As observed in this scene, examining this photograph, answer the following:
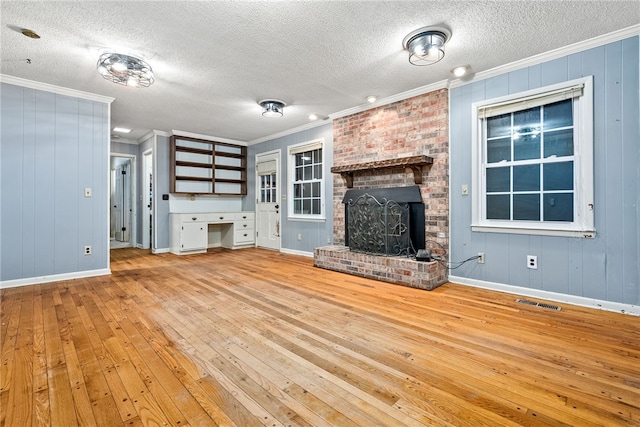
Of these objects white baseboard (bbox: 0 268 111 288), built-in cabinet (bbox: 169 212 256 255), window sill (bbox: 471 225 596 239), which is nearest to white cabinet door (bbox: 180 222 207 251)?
built-in cabinet (bbox: 169 212 256 255)

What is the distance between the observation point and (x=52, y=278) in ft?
11.9

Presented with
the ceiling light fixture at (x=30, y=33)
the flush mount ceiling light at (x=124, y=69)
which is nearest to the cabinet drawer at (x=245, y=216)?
the flush mount ceiling light at (x=124, y=69)

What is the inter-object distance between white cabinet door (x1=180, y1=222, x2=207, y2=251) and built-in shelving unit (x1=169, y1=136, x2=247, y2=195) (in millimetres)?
840

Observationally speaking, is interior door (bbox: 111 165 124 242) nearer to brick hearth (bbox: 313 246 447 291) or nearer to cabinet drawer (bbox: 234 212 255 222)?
cabinet drawer (bbox: 234 212 255 222)

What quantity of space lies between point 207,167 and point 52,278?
140 inches

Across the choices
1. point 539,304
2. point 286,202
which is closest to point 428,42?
point 539,304

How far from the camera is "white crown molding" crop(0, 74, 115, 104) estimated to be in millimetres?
3377

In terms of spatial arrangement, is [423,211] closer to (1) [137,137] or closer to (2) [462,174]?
(2) [462,174]

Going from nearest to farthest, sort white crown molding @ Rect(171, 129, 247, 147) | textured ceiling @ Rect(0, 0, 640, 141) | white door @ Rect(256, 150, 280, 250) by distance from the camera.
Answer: textured ceiling @ Rect(0, 0, 640, 141) < white crown molding @ Rect(171, 129, 247, 147) < white door @ Rect(256, 150, 280, 250)

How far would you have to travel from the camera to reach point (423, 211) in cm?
372

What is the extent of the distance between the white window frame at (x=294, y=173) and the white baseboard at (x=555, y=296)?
2.50 meters

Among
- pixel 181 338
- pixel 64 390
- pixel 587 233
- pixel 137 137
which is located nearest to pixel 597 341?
pixel 587 233

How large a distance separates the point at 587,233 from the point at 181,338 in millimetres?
3606

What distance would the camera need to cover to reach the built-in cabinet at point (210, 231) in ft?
19.0
